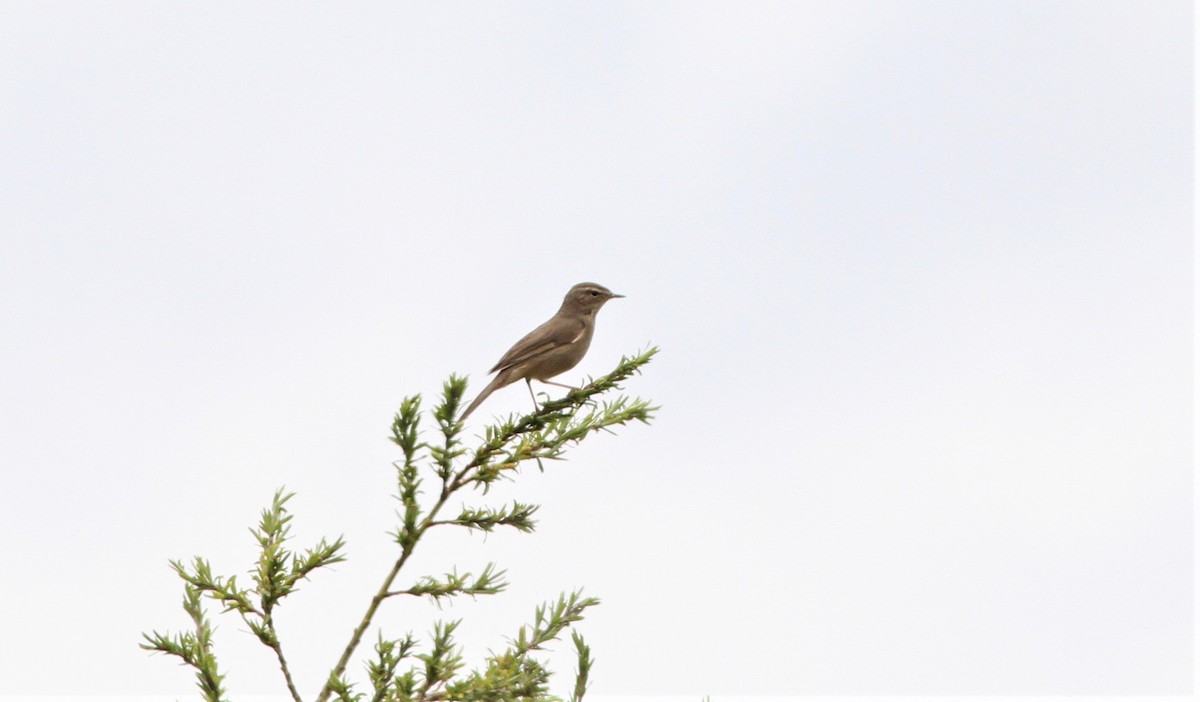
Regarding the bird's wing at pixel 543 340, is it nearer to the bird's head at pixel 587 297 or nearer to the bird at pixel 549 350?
the bird at pixel 549 350

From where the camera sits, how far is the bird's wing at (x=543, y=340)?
9.66m

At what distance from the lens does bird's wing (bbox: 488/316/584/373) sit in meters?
9.66

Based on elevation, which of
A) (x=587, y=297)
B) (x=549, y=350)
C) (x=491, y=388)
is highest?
(x=587, y=297)

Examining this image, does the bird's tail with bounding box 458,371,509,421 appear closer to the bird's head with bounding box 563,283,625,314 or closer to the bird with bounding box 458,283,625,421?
the bird with bounding box 458,283,625,421

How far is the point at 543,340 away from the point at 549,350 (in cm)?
12

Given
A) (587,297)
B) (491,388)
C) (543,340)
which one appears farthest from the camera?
(587,297)

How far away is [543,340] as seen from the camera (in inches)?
395

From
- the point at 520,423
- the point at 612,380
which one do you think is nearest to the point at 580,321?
the point at 612,380

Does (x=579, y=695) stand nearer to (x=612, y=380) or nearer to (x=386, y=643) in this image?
(x=386, y=643)

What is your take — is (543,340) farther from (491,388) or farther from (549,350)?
(491,388)

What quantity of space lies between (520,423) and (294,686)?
1.69 metres

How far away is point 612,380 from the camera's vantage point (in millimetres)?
6387

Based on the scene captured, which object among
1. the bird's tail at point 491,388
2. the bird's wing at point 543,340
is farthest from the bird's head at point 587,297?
the bird's tail at point 491,388

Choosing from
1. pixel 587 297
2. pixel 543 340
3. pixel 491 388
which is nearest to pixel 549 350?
pixel 543 340
